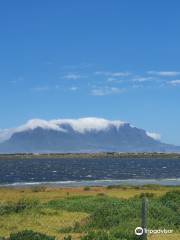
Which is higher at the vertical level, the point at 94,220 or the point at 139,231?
the point at 139,231

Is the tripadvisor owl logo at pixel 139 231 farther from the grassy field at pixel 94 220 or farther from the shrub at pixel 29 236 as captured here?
the shrub at pixel 29 236

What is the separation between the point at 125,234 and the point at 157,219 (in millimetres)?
5935

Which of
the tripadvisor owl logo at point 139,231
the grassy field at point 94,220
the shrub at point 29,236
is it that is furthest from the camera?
the grassy field at point 94,220

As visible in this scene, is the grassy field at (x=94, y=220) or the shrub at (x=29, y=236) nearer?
the shrub at (x=29, y=236)

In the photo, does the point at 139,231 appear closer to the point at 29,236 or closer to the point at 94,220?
the point at 29,236

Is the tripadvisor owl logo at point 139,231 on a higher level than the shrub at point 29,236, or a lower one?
higher

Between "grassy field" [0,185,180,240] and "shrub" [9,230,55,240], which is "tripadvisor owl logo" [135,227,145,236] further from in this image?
"shrub" [9,230,55,240]

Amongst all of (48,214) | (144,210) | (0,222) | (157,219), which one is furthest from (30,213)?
(144,210)

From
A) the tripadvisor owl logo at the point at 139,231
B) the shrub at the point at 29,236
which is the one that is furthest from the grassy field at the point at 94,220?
the shrub at the point at 29,236

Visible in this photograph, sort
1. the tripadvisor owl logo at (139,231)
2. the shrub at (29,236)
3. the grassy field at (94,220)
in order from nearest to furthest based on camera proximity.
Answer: the tripadvisor owl logo at (139,231)
the shrub at (29,236)
the grassy field at (94,220)

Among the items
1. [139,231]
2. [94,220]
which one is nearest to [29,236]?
[139,231]

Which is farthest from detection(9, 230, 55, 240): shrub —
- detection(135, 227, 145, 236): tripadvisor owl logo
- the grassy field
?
detection(135, 227, 145, 236): tripadvisor owl logo

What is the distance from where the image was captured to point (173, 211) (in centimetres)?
3397

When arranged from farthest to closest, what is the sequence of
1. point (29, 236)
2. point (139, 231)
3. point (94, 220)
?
point (94, 220) < point (29, 236) < point (139, 231)
